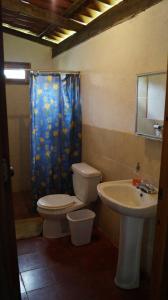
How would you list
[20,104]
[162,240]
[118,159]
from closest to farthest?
[162,240] → [118,159] → [20,104]

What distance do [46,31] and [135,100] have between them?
206 centimetres

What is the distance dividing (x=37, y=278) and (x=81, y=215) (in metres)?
0.84

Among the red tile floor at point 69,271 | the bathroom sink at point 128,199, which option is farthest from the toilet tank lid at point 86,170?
the red tile floor at point 69,271

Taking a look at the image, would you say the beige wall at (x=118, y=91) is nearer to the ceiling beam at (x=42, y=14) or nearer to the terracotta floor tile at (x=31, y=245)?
the ceiling beam at (x=42, y=14)

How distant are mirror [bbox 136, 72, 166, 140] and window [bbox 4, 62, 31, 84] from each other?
2.37 meters

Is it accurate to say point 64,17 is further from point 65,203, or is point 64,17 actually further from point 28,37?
point 65,203

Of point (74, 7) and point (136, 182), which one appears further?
point (74, 7)

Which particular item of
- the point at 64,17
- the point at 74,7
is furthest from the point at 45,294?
the point at 64,17

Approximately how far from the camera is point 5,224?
113 centimetres

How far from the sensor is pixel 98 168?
2.98 m

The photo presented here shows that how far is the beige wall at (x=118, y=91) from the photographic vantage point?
6.63 ft

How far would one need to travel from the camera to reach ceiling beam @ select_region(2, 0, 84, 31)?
2.93 meters

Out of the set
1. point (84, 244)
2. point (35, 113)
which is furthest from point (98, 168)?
point (35, 113)

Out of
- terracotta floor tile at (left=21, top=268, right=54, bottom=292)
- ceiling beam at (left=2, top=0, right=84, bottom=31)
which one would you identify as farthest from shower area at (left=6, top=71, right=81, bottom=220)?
terracotta floor tile at (left=21, top=268, right=54, bottom=292)
